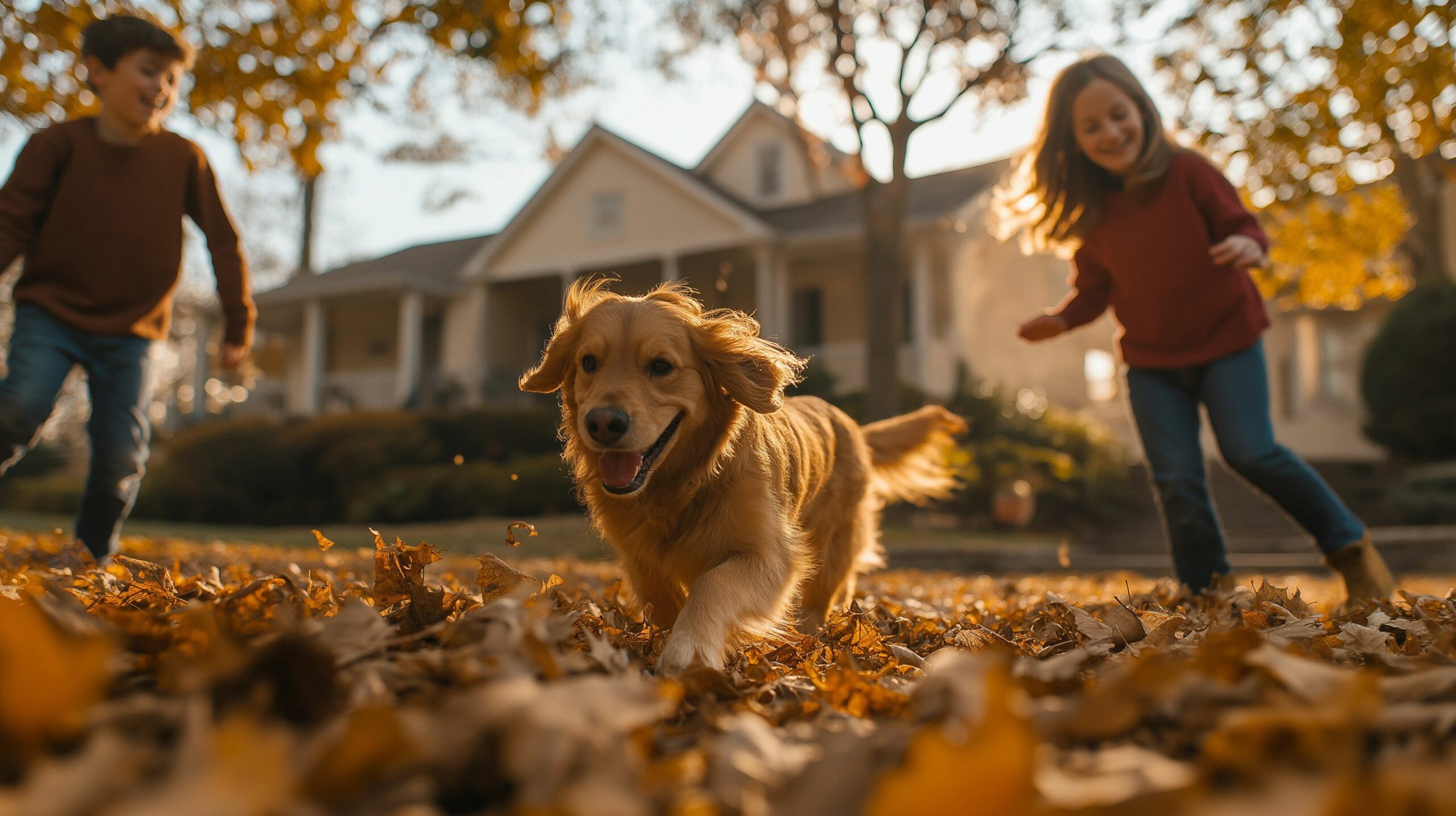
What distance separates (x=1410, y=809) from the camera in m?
0.89

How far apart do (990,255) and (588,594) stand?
20487 mm

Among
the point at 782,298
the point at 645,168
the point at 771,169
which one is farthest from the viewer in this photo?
the point at 771,169

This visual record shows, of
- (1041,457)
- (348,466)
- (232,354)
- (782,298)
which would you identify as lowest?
(348,466)

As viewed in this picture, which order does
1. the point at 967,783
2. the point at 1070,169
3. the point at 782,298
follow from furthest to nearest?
the point at 782,298, the point at 1070,169, the point at 967,783

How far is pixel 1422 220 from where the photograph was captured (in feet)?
52.9

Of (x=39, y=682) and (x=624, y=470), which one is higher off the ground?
(x=624, y=470)

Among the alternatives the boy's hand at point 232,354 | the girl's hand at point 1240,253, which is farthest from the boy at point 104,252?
the girl's hand at point 1240,253

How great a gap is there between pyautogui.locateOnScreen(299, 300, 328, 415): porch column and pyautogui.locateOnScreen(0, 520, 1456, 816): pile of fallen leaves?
2331 cm

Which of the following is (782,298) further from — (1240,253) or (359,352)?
(1240,253)

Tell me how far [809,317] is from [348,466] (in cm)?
1069

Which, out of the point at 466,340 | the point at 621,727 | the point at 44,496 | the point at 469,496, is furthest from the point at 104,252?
the point at 466,340

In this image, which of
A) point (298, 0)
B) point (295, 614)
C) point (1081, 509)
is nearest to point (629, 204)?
point (1081, 509)

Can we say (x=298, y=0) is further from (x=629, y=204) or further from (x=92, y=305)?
(x=629, y=204)

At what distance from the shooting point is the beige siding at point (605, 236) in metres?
21.2
